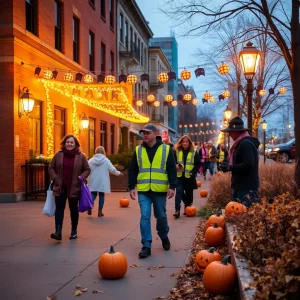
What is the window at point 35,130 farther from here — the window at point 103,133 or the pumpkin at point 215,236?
the pumpkin at point 215,236

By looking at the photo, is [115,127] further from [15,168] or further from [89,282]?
[89,282]

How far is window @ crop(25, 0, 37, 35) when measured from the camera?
1564 cm

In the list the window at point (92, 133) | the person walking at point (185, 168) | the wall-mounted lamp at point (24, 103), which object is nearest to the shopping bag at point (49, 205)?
the person walking at point (185, 168)

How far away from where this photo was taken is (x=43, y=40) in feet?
54.0

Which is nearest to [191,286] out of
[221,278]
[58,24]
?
[221,278]

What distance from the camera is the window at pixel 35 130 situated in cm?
1552

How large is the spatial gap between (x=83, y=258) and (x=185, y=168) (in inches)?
170

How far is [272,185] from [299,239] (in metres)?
6.34

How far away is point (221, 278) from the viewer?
4.70m

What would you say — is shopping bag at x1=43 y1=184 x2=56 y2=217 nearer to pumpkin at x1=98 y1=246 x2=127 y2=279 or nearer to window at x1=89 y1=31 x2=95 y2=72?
pumpkin at x1=98 y1=246 x2=127 y2=279

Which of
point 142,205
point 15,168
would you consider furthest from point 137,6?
point 142,205

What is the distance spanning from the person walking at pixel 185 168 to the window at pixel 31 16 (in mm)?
7927

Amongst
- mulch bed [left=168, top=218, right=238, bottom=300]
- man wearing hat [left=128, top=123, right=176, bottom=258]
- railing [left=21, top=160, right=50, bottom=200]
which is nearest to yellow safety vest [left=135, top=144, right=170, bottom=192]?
man wearing hat [left=128, top=123, right=176, bottom=258]

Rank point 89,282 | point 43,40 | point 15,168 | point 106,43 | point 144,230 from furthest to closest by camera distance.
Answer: point 106,43, point 43,40, point 15,168, point 144,230, point 89,282
